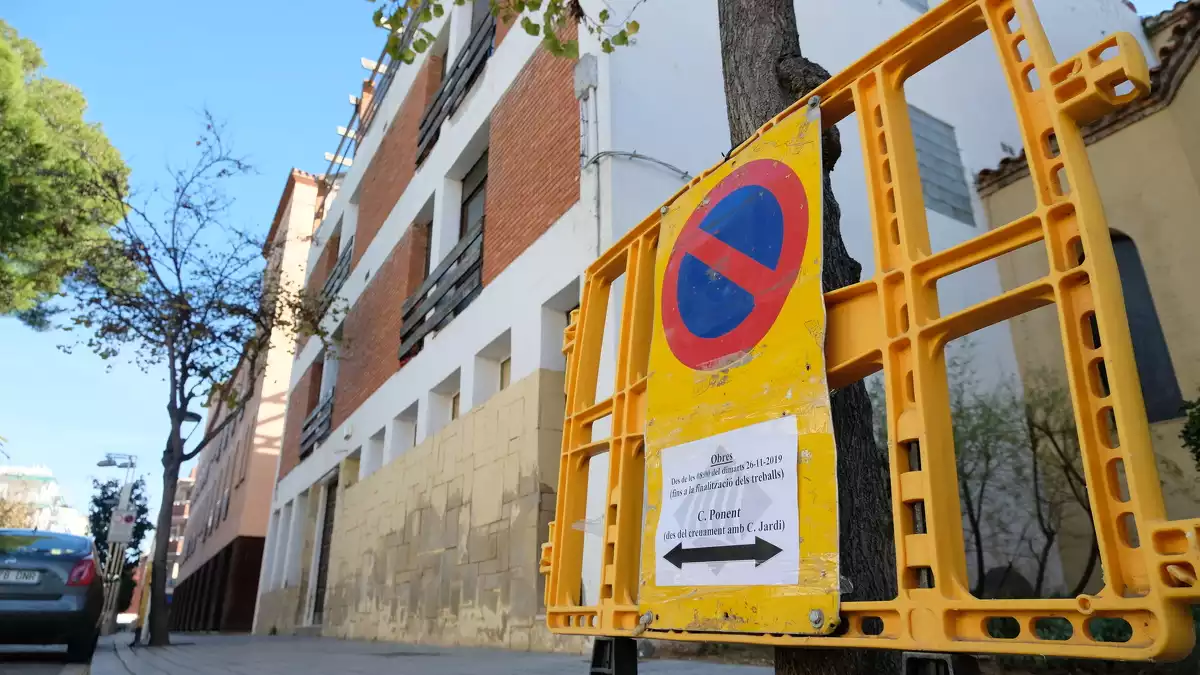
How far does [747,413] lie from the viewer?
Result: 6.48 ft

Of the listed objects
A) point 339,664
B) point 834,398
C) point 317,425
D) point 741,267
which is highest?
point 317,425

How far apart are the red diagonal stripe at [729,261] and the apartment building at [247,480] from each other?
16670 millimetres

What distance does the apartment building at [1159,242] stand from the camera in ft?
25.8

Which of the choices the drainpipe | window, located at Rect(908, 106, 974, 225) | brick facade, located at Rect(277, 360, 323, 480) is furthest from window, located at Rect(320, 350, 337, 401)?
window, located at Rect(908, 106, 974, 225)

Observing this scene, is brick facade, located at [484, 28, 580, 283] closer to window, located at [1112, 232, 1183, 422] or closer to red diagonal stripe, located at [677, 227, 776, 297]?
red diagonal stripe, located at [677, 227, 776, 297]

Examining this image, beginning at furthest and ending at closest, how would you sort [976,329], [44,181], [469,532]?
[44,181] < [469,532] < [976,329]

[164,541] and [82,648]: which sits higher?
[164,541]

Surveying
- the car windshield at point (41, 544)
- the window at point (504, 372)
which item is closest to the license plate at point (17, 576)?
the car windshield at point (41, 544)

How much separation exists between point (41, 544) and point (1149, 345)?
11.5 m

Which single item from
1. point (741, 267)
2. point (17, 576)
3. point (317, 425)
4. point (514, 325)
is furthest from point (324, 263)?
point (741, 267)

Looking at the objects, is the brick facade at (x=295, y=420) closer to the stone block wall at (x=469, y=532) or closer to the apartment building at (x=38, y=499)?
the stone block wall at (x=469, y=532)

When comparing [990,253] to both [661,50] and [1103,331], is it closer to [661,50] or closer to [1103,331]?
[1103,331]

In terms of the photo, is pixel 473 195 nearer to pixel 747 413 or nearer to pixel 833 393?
pixel 833 393

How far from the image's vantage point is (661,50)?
8.04 m
